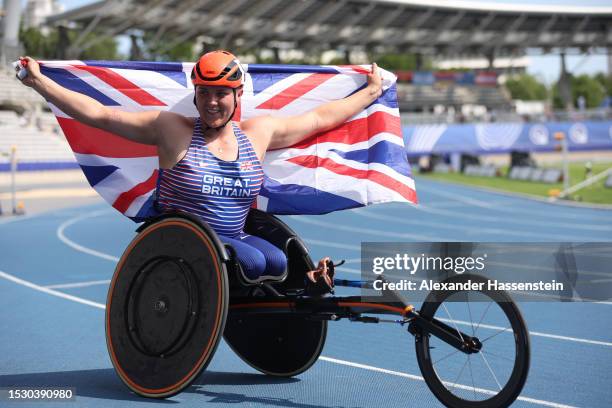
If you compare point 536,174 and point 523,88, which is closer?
point 536,174

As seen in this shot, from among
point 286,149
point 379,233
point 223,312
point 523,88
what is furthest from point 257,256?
point 523,88

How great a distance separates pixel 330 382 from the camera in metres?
5.62

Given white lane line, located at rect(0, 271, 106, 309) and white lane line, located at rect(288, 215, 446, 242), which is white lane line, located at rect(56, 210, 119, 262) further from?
white lane line, located at rect(288, 215, 446, 242)

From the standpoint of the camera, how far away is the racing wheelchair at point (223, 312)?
4645mm

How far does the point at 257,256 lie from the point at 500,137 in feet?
146

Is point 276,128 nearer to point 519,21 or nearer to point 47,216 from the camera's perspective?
point 47,216

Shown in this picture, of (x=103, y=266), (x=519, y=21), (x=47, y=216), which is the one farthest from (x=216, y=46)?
(x=103, y=266)

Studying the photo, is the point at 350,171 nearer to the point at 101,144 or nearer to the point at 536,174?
the point at 101,144

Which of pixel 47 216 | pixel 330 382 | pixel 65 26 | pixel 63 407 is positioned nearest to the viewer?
pixel 63 407

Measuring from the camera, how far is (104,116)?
532 centimetres

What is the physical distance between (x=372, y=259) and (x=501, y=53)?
85924 millimetres

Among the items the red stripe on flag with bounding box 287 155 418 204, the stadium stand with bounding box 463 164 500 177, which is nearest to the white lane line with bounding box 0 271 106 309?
the red stripe on flag with bounding box 287 155 418 204

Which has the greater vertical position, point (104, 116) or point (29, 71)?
point (29, 71)

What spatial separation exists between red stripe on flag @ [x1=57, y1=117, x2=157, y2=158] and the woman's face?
711mm
